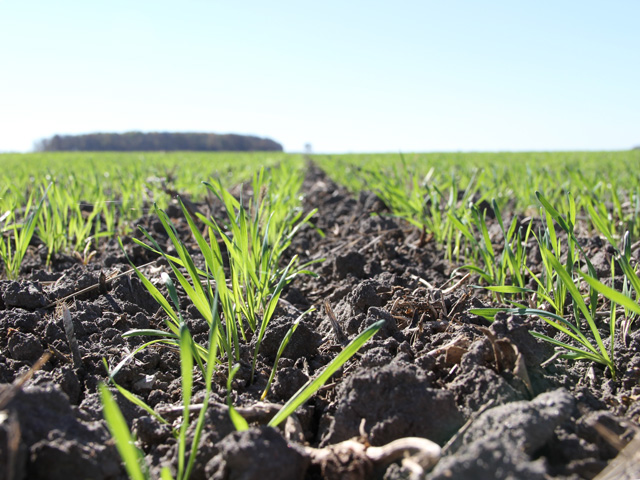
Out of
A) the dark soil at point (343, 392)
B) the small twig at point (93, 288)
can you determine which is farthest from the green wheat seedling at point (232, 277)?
the small twig at point (93, 288)

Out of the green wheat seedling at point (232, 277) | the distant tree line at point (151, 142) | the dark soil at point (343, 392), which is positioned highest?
the distant tree line at point (151, 142)

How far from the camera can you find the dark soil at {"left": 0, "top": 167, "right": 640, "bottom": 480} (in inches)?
30.0

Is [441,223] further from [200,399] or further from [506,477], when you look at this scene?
[506,477]

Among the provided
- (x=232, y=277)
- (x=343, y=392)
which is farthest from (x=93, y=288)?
(x=343, y=392)

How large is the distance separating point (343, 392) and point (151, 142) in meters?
49.1

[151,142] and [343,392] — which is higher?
[151,142]

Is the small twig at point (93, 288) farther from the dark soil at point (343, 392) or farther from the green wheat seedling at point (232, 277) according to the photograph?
the green wheat seedling at point (232, 277)

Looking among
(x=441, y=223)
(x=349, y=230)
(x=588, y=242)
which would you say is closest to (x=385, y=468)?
(x=441, y=223)

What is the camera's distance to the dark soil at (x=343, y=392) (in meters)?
0.76

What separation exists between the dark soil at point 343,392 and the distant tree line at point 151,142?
151ft

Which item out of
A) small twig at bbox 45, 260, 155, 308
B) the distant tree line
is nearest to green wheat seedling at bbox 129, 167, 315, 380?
small twig at bbox 45, 260, 155, 308

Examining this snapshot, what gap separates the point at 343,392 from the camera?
1027mm

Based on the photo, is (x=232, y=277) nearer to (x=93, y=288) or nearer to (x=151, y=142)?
(x=93, y=288)

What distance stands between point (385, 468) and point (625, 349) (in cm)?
73
